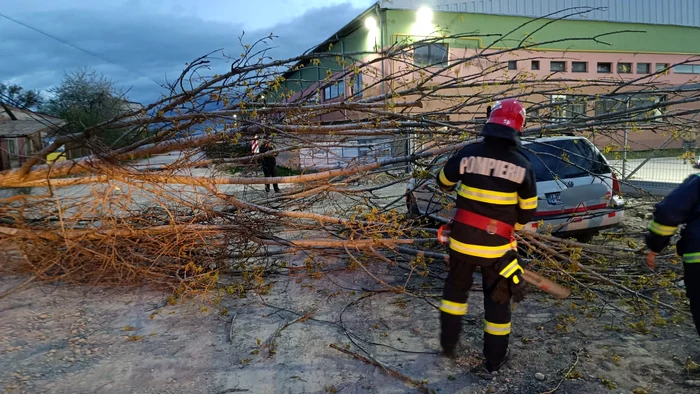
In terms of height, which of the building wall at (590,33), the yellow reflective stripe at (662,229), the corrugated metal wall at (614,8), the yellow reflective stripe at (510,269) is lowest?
the yellow reflective stripe at (510,269)

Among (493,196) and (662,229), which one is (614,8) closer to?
(662,229)

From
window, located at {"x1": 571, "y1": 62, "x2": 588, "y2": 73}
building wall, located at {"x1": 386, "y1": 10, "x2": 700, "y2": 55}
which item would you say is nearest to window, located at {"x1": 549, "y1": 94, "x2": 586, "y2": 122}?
building wall, located at {"x1": 386, "y1": 10, "x2": 700, "y2": 55}

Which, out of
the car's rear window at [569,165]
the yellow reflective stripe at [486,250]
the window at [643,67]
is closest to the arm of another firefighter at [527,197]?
the yellow reflective stripe at [486,250]

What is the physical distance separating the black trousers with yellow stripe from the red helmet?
94cm

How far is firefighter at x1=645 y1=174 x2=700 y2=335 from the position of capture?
2508mm

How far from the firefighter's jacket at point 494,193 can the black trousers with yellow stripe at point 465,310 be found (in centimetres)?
12

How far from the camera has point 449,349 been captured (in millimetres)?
3119

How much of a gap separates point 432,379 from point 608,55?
23800 mm

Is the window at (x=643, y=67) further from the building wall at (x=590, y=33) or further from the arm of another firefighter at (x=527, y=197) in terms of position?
the arm of another firefighter at (x=527, y=197)

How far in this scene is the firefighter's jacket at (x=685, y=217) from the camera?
→ 2510mm

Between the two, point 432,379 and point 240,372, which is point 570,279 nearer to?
point 432,379

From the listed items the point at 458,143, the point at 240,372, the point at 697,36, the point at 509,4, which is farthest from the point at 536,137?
the point at 697,36

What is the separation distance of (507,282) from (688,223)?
1.09 meters

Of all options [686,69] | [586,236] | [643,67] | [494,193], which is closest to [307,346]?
[494,193]
